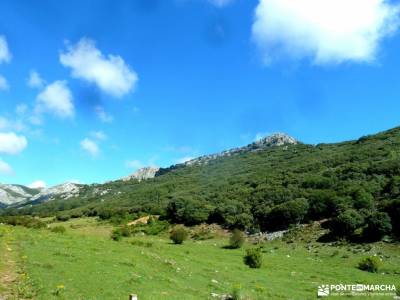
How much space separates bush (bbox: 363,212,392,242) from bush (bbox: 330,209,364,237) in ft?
5.19

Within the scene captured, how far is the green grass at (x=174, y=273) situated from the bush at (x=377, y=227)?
3.31 m

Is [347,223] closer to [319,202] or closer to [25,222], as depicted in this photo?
[319,202]

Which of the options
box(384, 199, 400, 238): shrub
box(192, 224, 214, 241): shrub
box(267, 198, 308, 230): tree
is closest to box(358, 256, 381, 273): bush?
box(384, 199, 400, 238): shrub

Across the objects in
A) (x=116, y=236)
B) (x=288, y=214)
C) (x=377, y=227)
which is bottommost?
(x=116, y=236)

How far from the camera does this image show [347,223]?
163ft

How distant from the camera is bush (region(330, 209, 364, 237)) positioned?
162 feet

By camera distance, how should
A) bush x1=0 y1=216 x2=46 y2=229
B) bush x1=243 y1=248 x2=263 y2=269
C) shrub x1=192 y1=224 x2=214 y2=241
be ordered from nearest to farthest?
bush x1=243 y1=248 x2=263 y2=269, bush x1=0 y1=216 x2=46 y2=229, shrub x1=192 y1=224 x2=214 y2=241

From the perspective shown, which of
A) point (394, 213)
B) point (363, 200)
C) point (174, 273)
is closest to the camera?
point (174, 273)

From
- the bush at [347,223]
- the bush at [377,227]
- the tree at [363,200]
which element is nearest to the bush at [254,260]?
the bush at [377,227]

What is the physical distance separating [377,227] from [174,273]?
29.3 metres

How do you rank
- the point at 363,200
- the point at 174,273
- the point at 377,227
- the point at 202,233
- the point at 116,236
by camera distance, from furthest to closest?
the point at 202,233 < the point at 363,200 < the point at 116,236 < the point at 377,227 < the point at 174,273

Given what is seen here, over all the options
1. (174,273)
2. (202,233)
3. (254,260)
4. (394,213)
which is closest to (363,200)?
(394,213)

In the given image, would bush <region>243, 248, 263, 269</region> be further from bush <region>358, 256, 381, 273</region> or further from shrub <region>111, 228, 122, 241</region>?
shrub <region>111, 228, 122, 241</region>

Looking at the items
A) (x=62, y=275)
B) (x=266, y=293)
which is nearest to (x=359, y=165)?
(x=266, y=293)
